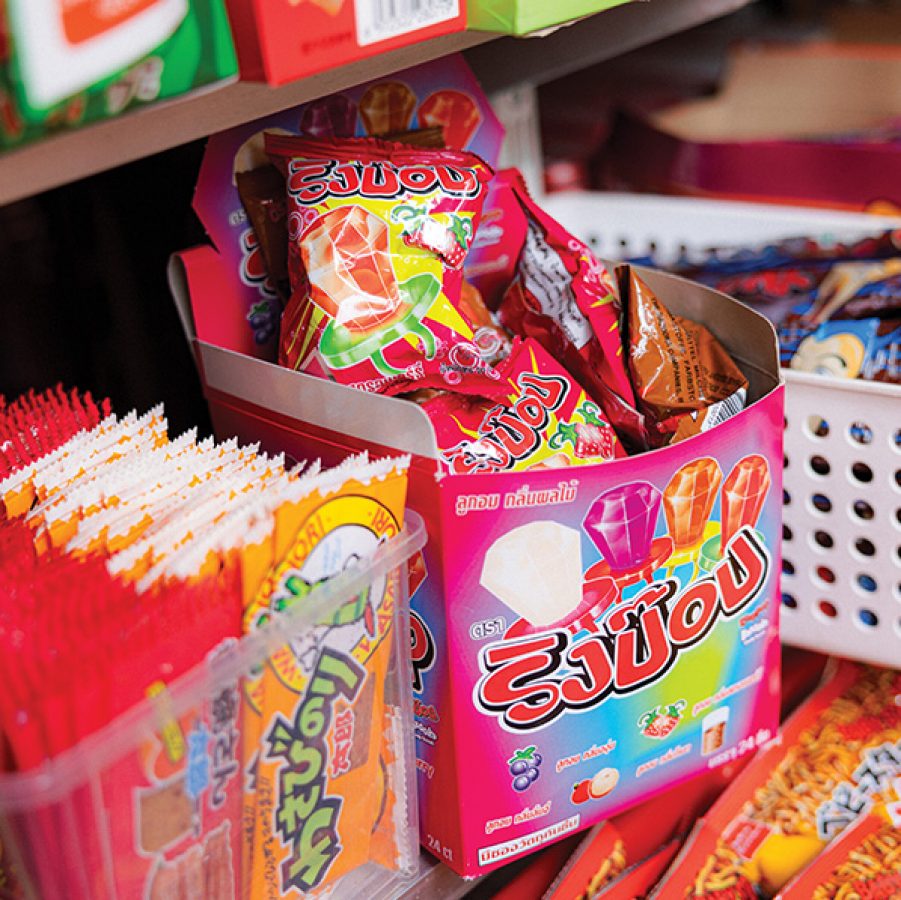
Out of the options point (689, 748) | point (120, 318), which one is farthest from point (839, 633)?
point (120, 318)

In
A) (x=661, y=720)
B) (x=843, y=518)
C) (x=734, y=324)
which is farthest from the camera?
(x=843, y=518)

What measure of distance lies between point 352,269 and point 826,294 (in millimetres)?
658

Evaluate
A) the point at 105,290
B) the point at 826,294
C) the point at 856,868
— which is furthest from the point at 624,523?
the point at 105,290

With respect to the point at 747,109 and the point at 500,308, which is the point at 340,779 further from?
the point at 747,109

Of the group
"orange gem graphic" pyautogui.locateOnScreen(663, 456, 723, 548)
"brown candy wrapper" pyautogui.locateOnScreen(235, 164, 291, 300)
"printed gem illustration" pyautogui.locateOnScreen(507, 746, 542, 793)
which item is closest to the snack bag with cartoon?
"printed gem illustration" pyautogui.locateOnScreen(507, 746, 542, 793)

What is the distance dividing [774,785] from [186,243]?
86 cm

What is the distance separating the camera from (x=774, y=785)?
1.21m

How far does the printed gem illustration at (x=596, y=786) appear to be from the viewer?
0.89 metres

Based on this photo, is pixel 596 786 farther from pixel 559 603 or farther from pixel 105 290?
pixel 105 290

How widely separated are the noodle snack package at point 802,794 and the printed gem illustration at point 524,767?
0.27 m

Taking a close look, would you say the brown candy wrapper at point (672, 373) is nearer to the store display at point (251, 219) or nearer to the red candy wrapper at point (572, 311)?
the red candy wrapper at point (572, 311)

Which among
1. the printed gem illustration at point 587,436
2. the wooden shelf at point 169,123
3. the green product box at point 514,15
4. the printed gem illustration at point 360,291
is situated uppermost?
the green product box at point 514,15

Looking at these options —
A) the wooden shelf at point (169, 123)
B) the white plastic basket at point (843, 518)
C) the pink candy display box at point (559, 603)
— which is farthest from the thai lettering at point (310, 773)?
the white plastic basket at point (843, 518)

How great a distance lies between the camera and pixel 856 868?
1.09 metres
